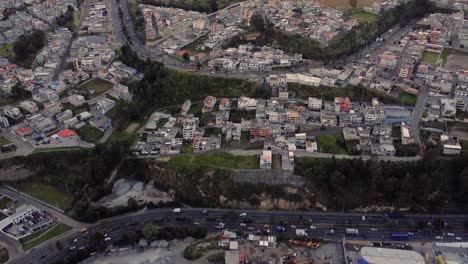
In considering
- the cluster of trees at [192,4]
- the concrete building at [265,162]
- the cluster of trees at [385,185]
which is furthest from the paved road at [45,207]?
the cluster of trees at [192,4]

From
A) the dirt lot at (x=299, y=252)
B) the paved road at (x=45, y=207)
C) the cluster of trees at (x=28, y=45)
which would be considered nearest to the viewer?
the dirt lot at (x=299, y=252)

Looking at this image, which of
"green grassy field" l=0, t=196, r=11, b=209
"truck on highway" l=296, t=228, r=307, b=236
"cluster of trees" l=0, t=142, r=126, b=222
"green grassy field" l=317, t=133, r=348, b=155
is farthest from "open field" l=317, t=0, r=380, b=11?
"green grassy field" l=0, t=196, r=11, b=209

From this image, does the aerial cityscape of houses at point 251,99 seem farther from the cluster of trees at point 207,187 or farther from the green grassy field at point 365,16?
the cluster of trees at point 207,187

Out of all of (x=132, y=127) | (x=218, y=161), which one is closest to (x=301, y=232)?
(x=218, y=161)

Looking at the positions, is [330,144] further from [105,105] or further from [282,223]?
[105,105]

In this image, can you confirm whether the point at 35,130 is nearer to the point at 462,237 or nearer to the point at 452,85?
the point at 462,237

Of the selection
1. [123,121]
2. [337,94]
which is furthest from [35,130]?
[337,94]
